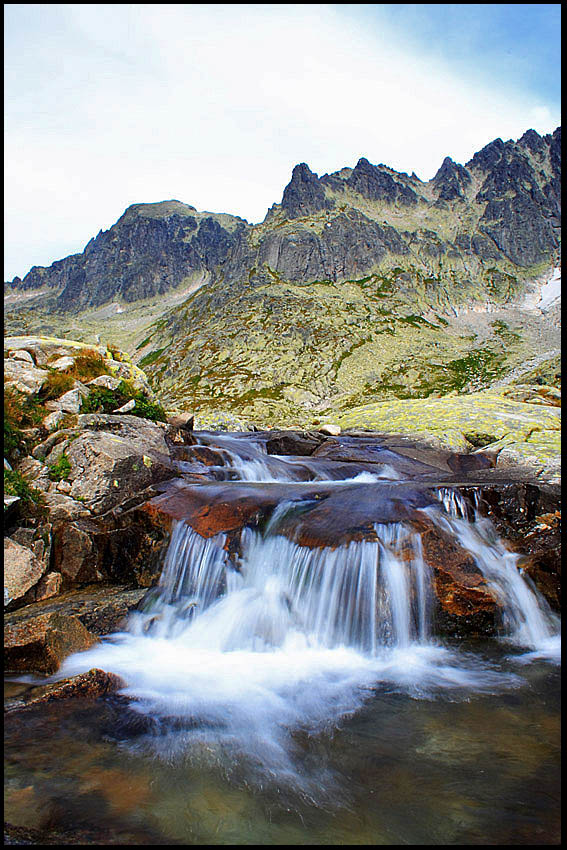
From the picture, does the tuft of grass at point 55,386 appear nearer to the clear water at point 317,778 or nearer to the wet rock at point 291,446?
the clear water at point 317,778

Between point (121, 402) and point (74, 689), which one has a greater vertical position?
point (121, 402)

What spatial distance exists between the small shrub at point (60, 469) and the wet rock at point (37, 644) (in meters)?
4.30

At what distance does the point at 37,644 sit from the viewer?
7602 millimetres

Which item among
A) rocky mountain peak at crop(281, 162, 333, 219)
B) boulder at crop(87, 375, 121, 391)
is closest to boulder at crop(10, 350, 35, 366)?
boulder at crop(87, 375, 121, 391)

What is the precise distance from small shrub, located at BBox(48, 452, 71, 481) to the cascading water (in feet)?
11.1

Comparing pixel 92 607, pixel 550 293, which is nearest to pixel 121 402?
pixel 92 607

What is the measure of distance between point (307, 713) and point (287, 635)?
230cm

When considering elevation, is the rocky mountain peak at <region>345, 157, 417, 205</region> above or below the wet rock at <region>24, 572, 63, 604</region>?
above

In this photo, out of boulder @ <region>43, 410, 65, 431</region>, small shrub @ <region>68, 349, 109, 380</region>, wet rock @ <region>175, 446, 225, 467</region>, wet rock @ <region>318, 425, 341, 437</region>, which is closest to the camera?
boulder @ <region>43, 410, 65, 431</region>

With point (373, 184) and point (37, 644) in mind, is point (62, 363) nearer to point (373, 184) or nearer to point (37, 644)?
point (37, 644)

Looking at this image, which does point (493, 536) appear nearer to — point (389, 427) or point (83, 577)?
point (83, 577)

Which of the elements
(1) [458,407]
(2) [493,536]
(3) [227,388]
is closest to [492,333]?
(3) [227,388]

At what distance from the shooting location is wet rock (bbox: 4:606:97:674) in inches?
297

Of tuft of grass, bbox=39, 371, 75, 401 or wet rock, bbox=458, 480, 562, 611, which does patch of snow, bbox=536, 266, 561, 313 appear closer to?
wet rock, bbox=458, 480, 562, 611
